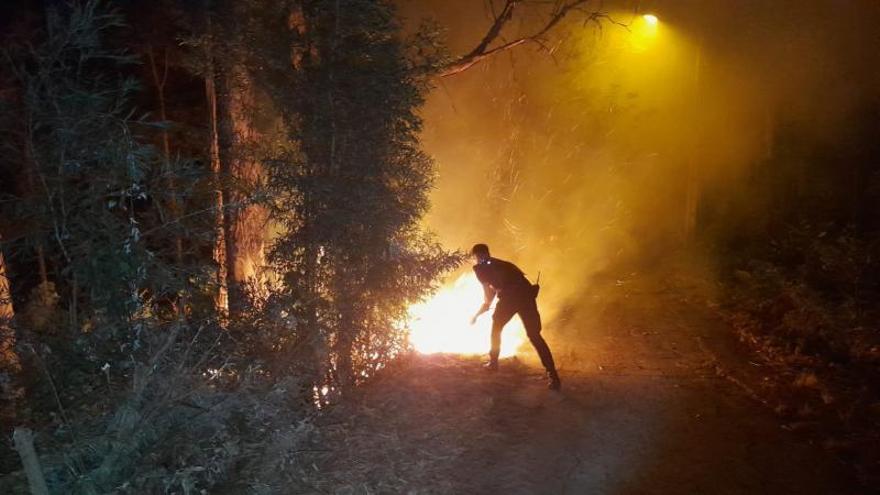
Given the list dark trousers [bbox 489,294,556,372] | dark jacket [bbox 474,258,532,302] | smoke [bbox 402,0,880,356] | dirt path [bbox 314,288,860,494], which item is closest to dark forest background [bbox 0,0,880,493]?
dirt path [bbox 314,288,860,494]

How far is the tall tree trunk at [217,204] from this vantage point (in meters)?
6.27

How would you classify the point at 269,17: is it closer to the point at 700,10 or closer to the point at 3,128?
the point at 3,128

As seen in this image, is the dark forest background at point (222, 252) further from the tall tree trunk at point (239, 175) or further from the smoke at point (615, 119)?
the smoke at point (615, 119)

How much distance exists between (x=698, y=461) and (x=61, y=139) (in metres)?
6.42

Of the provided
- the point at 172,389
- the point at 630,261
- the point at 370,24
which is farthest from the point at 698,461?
the point at 630,261

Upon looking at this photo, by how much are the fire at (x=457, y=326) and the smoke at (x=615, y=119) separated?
2.28 metres

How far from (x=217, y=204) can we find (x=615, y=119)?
11.8 meters

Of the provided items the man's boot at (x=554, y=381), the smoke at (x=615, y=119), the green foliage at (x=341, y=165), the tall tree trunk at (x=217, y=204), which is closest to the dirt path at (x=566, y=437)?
the man's boot at (x=554, y=381)

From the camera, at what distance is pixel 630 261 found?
53.9 ft

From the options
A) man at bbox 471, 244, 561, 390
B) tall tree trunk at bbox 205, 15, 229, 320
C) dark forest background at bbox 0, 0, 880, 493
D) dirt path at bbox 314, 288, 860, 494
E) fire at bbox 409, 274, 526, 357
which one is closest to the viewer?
dark forest background at bbox 0, 0, 880, 493

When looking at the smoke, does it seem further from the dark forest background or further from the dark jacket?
the dark forest background

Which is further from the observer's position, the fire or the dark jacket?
the fire

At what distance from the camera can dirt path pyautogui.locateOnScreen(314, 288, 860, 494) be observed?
5562 millimetres

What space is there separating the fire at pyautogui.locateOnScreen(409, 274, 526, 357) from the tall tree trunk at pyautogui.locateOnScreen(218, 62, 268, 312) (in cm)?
242
